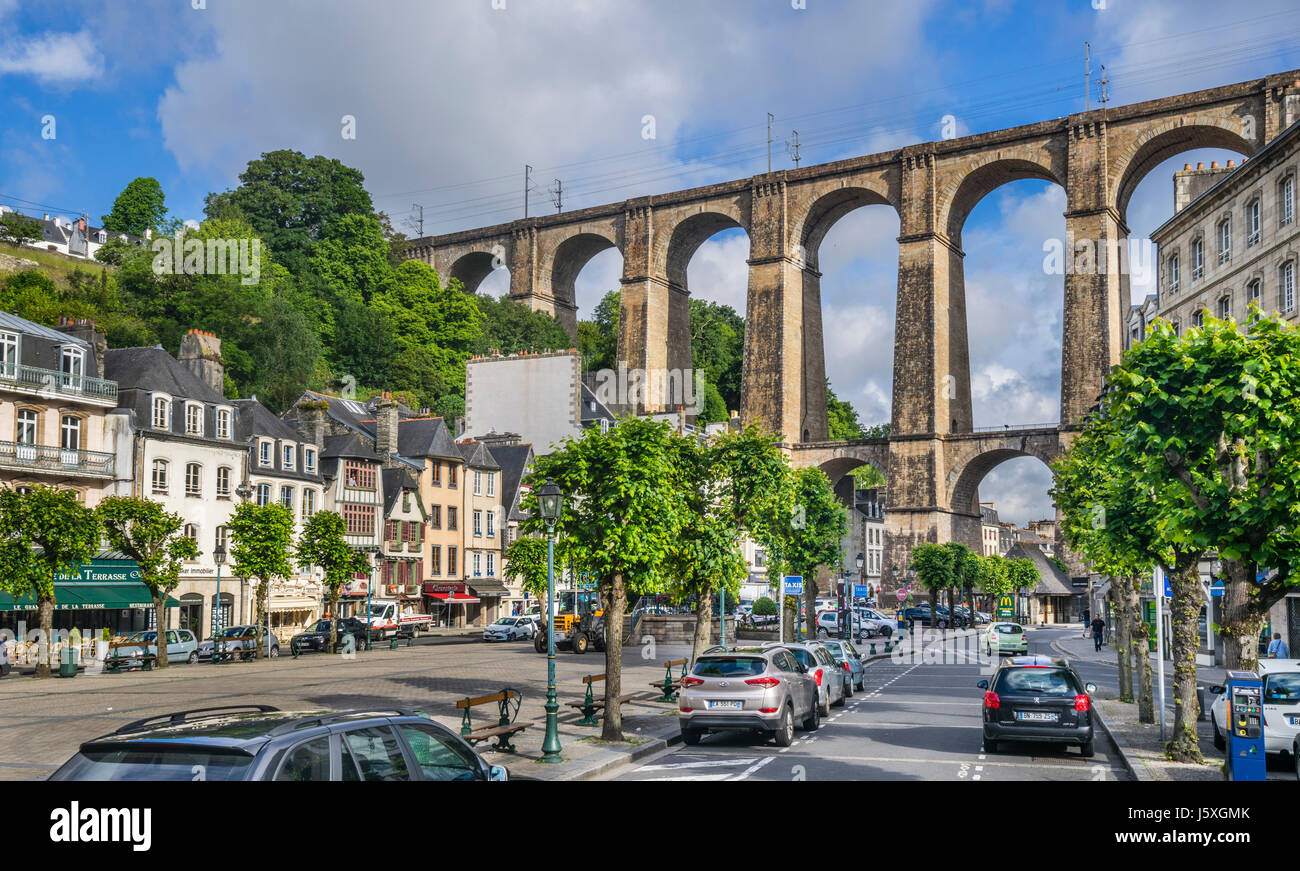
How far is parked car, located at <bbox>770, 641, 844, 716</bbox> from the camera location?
23.0 meters

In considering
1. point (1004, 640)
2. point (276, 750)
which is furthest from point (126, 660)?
point (276, 750)

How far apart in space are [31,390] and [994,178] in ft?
225

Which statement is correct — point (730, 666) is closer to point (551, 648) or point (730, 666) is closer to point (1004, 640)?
point (551, 648)

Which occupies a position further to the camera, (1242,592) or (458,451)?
(458,451)

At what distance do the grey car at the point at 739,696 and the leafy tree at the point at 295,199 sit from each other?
8204 cm

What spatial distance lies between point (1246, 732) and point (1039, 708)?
15.6 ft

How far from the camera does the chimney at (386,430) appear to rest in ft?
201

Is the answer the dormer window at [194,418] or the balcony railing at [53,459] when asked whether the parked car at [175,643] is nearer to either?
the balcony railing at [53,459]

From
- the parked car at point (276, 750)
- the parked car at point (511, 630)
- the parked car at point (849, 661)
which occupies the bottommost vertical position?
the parked car at point (511, 630)

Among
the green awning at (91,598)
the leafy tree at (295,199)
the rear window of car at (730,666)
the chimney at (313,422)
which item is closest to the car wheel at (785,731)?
the rear window of car at (730,666)
